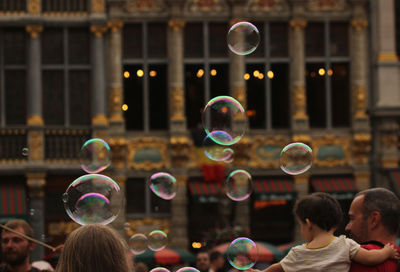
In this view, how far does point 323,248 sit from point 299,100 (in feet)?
55.2

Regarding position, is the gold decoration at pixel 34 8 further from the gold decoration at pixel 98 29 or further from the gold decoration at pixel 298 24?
the gold decoration at pixel 298 24

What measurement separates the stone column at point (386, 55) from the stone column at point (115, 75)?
5949 mm

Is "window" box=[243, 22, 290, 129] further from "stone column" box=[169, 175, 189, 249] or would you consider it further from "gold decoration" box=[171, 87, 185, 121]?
"stone column" box=[169, 175, 189, 249]

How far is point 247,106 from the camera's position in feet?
71.3

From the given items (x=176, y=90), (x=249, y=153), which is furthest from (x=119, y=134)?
(x=249, y=153)

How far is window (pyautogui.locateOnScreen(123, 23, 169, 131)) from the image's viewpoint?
70.5 feet

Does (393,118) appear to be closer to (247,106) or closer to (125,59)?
(247,106)

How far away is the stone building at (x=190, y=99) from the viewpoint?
69.4ft

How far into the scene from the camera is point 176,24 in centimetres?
2136

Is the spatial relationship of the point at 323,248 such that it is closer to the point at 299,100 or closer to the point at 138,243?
the point at 138,243

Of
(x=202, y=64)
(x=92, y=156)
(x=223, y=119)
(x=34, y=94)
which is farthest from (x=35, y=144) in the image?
(x=223, y=119)

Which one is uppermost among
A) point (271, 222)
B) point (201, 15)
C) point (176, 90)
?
point (201, 15)

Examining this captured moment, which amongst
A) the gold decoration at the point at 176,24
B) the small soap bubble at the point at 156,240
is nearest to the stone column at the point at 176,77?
the gold decoration at the point at 176,24

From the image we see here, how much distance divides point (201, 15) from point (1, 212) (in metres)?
6.36
